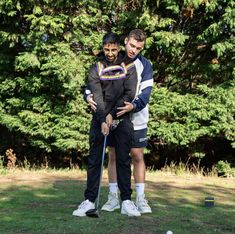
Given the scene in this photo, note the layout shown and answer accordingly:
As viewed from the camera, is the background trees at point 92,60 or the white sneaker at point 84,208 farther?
the background trees at point 92,60

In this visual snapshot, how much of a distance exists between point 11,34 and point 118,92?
5.95 meters

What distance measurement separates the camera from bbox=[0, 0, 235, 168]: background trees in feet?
29.9

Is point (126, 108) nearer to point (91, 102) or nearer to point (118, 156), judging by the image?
point (91, 102)

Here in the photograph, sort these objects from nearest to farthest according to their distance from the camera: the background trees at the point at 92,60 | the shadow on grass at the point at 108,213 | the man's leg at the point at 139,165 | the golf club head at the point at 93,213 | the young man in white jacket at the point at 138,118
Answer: the shadow on grass at the point at 108,213 → the golf club head at the point at 93,213 → the young man in white jacket at the point at 138,118 → the man's leg at the point at 139,165 → the background trees at the point at 92,60

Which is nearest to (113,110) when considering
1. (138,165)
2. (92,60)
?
(138,165)

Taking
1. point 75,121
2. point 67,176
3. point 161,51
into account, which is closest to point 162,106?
point 161,51

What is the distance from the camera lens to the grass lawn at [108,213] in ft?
12.4

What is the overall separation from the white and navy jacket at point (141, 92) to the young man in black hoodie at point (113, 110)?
0.09 metres

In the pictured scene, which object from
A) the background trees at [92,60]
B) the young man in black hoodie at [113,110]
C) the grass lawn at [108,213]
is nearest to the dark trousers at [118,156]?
the young man in black hoodie at [113,110]

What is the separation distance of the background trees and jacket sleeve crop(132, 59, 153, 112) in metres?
4.73

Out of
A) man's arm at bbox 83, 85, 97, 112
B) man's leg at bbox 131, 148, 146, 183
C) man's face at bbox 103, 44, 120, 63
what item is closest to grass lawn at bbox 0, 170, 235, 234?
man's leg at bbox 131, 148, 146, 183

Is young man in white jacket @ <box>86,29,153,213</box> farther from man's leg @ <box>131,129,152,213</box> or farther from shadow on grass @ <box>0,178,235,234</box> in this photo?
shadow on grass @ <box>0,178,235,234</box>

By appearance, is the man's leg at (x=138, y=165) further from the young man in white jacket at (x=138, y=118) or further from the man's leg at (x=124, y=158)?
the man's leg at (x=124, y=158)

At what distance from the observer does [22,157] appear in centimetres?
1195
